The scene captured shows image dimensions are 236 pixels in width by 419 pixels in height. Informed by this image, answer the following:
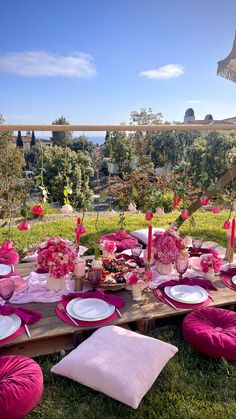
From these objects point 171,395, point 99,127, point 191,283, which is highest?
point 99,127

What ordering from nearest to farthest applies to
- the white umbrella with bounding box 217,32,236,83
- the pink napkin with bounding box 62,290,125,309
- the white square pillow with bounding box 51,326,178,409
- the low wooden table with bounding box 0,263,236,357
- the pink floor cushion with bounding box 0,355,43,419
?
the pink floor cushion with bounding box 0,355,43,419, the white square pillow with bounding box 51,326,178,409, the low wooden table with bounding box 0,263,236,357, the pink napkin with bounding box 62,290,125,309, the white umbrella with bounding box 217,32,236,83

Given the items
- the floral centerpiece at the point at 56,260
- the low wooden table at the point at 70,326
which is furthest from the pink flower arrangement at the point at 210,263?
the floral centerpiece at the point at 56,260

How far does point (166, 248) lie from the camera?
101 inches

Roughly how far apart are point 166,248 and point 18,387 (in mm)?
1425

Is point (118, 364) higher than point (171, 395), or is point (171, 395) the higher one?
point (118, 364)

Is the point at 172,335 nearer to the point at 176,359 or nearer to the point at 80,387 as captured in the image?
the point at 176,359

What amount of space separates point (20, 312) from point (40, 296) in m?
0.26

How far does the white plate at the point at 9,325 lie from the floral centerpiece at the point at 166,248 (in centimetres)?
114

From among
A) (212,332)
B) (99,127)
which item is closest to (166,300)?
(212,332)

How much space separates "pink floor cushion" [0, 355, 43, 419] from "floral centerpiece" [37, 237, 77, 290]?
677mm

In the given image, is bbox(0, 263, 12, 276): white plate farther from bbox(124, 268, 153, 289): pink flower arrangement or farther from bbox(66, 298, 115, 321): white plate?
bbox(124, 268, 153, 289): pink flower arrangement

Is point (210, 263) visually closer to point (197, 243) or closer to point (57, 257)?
point (197, 243)

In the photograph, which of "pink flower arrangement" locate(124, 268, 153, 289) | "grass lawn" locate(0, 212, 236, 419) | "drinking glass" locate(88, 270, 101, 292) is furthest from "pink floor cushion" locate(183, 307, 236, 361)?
"drinking glass" locate(88, 270, 101, 292)

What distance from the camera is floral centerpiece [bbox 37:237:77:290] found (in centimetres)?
229
